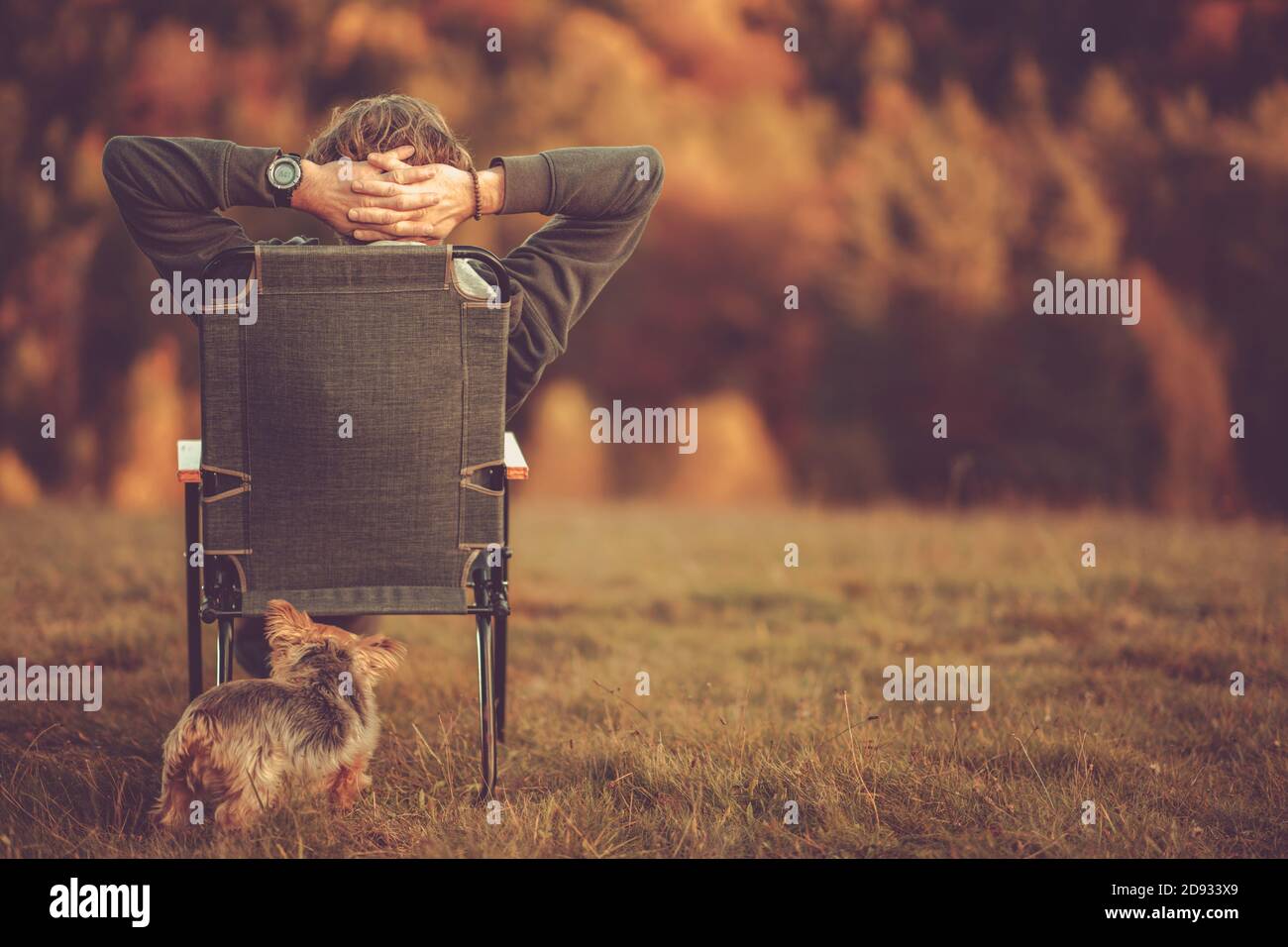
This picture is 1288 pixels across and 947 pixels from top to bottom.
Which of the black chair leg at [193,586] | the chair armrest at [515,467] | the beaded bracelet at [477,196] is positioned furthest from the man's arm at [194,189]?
the chair armrest at [515,467]

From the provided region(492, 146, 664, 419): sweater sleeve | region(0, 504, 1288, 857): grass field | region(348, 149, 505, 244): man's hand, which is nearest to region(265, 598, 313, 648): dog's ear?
region(0, 504, 1288, 857): grass field

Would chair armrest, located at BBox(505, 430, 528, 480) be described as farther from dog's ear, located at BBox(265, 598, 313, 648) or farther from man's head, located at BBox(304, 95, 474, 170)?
man's head, located at BBox(304, 95, 474, 170)

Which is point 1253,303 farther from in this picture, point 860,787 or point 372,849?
point 372,849

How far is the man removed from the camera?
272cm

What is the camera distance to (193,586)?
308cm

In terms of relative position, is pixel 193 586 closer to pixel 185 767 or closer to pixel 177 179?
pixel 185 767

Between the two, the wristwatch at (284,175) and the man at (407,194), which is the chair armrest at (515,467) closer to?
the man at (407,194)

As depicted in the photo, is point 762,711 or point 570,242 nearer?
point 570,242

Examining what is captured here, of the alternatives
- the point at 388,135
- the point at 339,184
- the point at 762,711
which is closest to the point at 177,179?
the point at 339,184

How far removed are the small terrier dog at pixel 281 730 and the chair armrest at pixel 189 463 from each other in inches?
15.4

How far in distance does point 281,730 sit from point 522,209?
1.32 meters

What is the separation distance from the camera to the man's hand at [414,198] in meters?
2.77

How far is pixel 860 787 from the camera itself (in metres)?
2.88

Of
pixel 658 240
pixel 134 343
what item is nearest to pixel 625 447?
pixel 658 240
